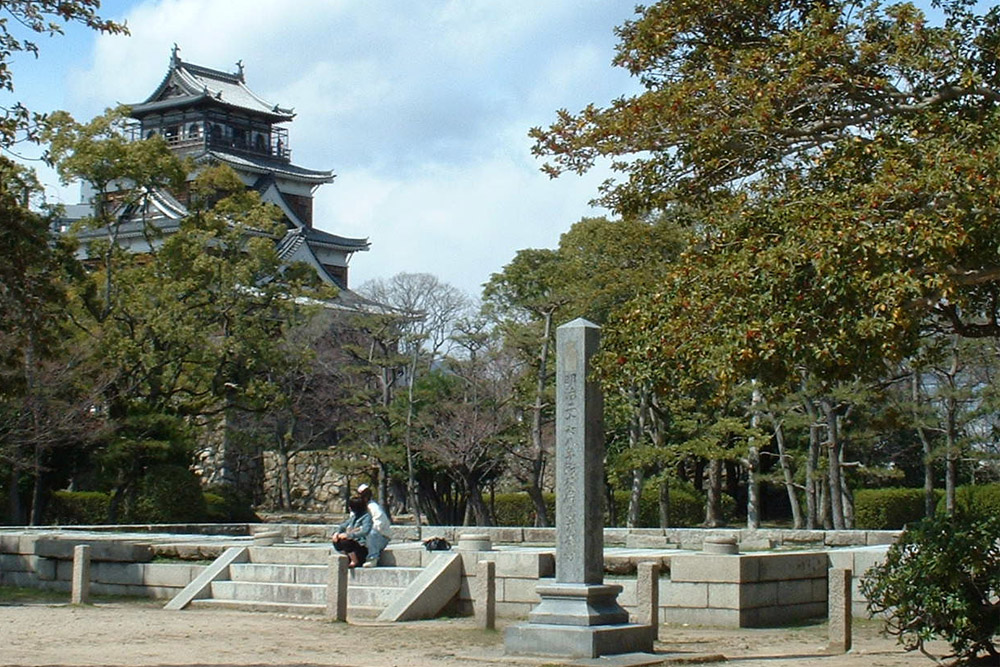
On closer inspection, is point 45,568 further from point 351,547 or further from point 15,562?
point 351,547

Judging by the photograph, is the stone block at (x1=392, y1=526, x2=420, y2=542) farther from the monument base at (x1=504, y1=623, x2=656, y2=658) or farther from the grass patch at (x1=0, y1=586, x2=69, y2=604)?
the monument base at (x1=504, y1=623, x2=656, y2=658)

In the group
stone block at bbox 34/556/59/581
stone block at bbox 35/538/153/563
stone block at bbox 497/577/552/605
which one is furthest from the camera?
stone block at bbox 34/556/59/581

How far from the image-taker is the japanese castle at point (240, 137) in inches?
2083

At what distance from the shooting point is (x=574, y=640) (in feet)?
34.9

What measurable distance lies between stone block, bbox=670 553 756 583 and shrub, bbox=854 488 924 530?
20673mm

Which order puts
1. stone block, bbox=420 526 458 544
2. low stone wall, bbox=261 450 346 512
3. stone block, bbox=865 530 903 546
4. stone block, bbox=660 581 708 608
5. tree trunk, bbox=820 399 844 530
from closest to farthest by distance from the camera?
stone block, bbox=660 581 708 608 → stone block, bbox=865 530 903 546 → stone block, bbox=420 526 458 544 → tree trunk, bbox=820 399 844 530 → low stone wall, bbox=261 450 346 512

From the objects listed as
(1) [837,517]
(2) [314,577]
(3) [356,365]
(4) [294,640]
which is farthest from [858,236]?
(3) [356,365]

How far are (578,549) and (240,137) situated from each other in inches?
1913

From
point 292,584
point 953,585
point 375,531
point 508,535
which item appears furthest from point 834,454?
point 953,585

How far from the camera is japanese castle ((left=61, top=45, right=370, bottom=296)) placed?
52.9 metres

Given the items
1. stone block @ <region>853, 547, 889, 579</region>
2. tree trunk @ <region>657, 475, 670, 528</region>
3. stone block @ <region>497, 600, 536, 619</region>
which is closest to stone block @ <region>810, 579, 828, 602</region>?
stone block @ <region>853, 547, 889, 579</region>

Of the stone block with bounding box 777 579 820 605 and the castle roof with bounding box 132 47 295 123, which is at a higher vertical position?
the castle roof with bounding box 132 47 295 123

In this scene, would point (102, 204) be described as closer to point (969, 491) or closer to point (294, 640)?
point (294, 640)

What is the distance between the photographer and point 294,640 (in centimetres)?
1223
